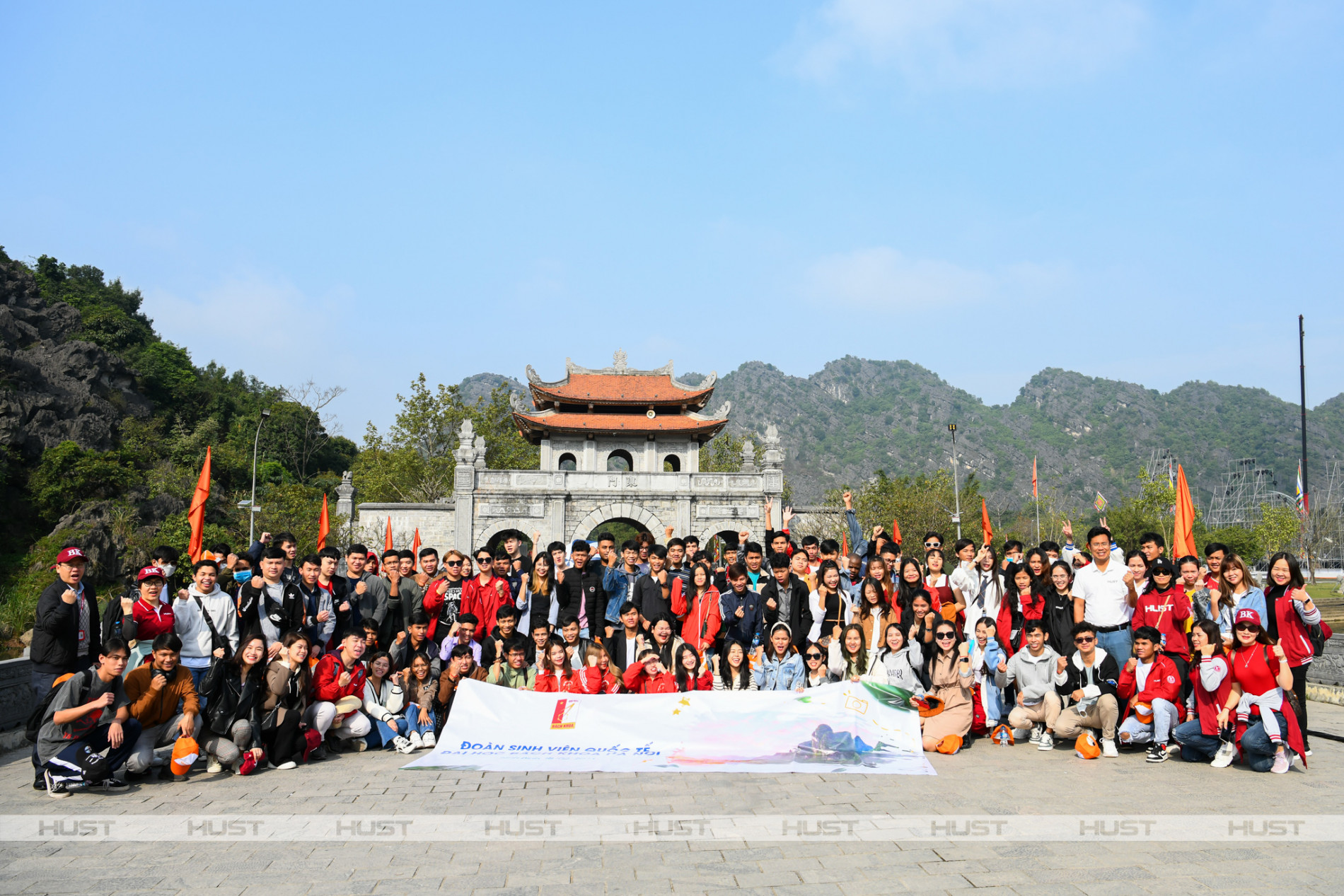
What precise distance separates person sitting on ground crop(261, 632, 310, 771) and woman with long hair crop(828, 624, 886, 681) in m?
4.80

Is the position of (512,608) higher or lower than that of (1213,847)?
higher

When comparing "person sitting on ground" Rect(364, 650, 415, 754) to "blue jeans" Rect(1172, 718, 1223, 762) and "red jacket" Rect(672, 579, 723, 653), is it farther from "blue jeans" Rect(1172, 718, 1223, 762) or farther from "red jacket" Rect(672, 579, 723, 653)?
"blue jeans" Rect(1172, 718, 1223, 762)

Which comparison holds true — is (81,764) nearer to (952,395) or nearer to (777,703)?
(777,703)

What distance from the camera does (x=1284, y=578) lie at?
6879 mm

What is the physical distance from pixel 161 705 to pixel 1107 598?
26.7 feet

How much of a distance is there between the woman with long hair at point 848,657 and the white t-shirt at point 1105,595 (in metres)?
2.12

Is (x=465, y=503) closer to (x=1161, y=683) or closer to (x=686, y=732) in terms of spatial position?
(x=686, y=732)

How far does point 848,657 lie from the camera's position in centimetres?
839

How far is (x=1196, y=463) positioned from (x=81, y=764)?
12460cm

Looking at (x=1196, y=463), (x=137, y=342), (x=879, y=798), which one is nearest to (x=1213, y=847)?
(x=879, y=798)

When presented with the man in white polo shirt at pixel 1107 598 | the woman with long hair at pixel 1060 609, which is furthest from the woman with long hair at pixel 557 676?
the man in white polo shirt at pixel 1107 598

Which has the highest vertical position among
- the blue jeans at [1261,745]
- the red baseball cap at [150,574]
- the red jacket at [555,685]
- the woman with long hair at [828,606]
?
the red baseball cap at [150,574]

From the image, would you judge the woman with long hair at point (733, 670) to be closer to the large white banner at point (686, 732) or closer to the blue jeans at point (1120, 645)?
the large white banner at point (686, 732)

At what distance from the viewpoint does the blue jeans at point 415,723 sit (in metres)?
7.61
